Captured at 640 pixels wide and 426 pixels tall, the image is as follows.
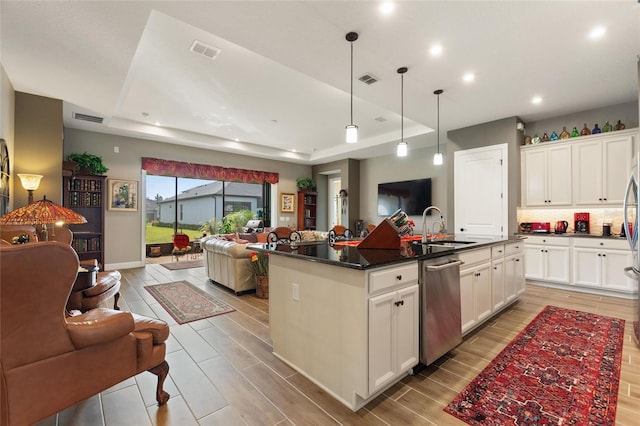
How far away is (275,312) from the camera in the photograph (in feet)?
7.82

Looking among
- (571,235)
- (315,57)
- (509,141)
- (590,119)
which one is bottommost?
(571,235)

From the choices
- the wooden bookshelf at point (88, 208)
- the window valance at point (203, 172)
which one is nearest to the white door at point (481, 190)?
the window valance at point (203, 172)

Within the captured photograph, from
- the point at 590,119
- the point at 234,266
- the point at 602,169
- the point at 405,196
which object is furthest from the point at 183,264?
the point at 590,119

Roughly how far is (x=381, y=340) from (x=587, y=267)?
4.46 meters

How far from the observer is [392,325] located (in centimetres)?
183

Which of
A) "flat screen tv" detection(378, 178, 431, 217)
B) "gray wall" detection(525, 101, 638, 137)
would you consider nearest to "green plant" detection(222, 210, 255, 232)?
"flat screen tv" detection(378, 178, 431, 217)

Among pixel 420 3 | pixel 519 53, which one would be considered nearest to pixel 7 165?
pixel 420 3

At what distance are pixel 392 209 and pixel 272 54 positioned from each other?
5.73m

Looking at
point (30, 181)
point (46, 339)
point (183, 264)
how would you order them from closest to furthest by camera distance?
point (46, 339) < point (30, 181) < point (183, 264)

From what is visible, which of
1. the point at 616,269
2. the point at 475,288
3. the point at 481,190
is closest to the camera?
the point at 475,288

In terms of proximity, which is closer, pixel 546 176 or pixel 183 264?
pixel 546 176

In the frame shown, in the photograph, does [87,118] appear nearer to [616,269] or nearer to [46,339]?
[46,339]

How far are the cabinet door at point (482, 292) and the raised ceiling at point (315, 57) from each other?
2.30m

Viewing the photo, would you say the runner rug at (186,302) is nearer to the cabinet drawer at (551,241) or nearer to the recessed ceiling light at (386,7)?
the recessed ceiling light at (386,7)
